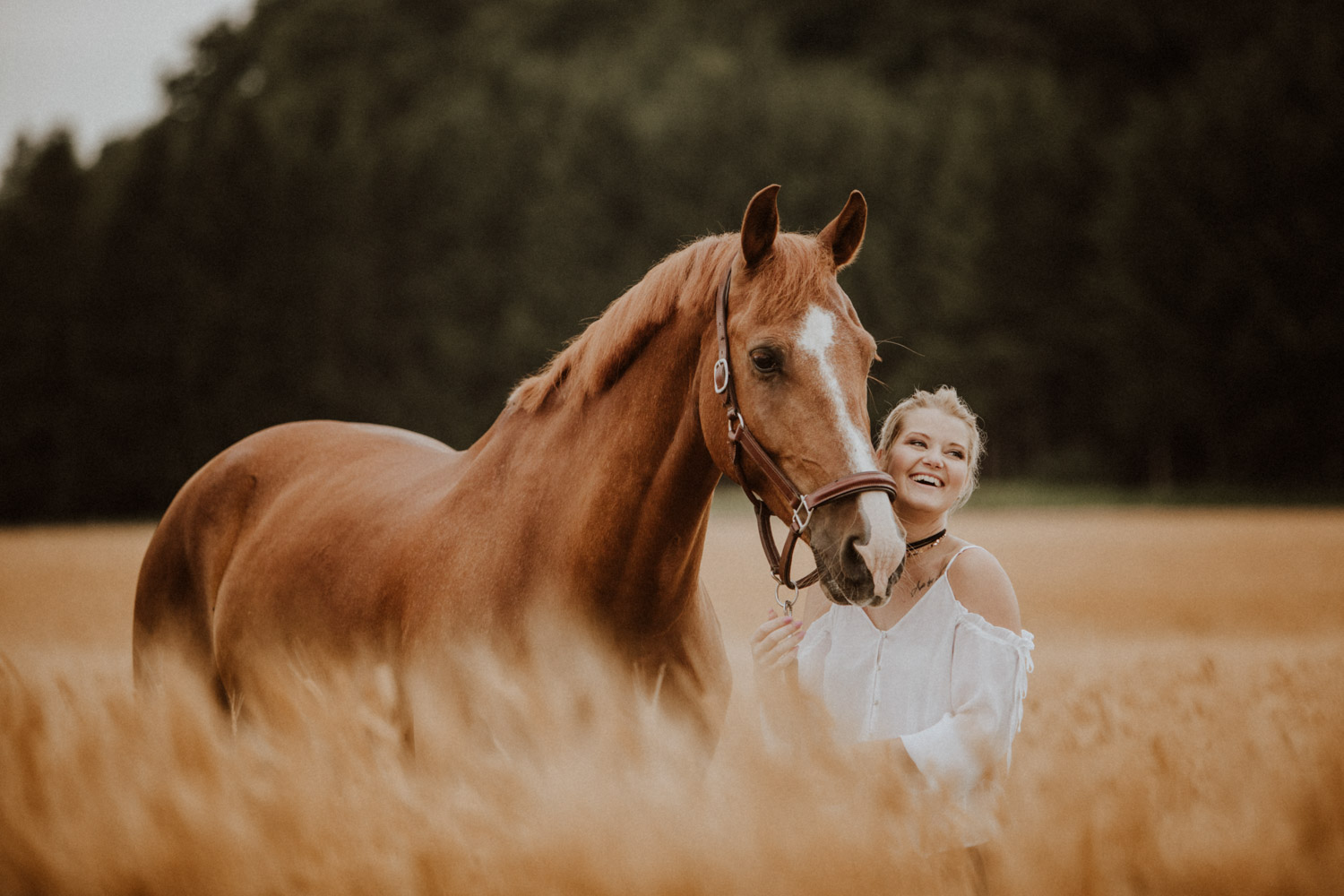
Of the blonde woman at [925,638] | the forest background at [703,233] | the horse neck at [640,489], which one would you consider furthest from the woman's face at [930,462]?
the forest background at [703,233]

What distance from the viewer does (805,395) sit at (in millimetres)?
2939

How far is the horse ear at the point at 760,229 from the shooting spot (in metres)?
3.16

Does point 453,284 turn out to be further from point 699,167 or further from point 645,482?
point 645,482

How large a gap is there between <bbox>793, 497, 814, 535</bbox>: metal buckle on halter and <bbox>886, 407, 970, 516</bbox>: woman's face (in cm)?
36

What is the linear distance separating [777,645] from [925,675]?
41 centimetres

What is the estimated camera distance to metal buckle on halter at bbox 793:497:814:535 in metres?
2.86

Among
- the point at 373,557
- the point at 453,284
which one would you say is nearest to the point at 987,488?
the point at 453,284

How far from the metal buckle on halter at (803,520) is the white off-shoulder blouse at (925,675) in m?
0.36

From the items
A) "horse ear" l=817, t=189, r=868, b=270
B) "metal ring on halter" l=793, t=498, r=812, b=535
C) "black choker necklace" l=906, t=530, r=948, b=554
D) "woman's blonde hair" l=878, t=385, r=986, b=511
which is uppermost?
"horse ear" l=817, t=189, r=868, b=270

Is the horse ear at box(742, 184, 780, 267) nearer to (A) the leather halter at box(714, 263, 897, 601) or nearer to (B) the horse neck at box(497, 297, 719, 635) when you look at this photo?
(A) the leather halter at box(714, 263, 897, 601)

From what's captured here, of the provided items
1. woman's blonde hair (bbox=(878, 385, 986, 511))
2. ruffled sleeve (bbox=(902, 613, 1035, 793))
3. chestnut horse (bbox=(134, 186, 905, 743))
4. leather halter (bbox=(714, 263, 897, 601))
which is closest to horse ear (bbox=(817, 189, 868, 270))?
chestnut horse (bbox=(134, 186, 905, 743))

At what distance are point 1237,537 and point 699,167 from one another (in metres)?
31.6

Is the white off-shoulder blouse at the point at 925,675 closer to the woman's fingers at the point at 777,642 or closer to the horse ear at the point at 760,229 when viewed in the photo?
the woman's fingers at the point at 777,642

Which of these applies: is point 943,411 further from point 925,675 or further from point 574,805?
point 574,805
